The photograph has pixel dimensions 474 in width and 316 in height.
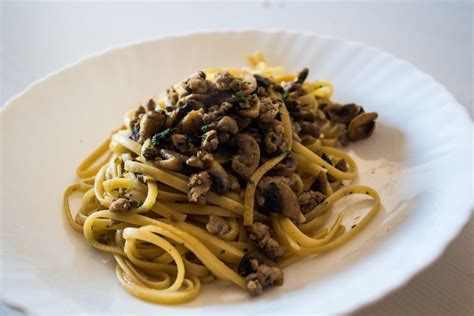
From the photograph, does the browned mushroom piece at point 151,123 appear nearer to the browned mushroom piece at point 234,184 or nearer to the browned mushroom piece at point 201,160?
the browned mushroom piece at point 201,160

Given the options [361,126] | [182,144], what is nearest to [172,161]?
[182,144]

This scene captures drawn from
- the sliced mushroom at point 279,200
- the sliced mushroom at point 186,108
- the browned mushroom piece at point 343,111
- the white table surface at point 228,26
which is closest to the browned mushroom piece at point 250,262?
the sliced mushroom at point 279,200

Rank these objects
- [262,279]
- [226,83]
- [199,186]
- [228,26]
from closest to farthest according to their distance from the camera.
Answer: [262,279] → [199,186] → [226,83] → [228,26]

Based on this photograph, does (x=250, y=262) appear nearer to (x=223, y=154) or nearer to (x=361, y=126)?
(x=223, y=154)

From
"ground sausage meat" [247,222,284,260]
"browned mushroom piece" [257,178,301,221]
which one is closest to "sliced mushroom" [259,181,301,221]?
"browned mushroom piece" [257,178,301,221]

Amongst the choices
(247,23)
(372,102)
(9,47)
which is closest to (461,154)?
(372,102)

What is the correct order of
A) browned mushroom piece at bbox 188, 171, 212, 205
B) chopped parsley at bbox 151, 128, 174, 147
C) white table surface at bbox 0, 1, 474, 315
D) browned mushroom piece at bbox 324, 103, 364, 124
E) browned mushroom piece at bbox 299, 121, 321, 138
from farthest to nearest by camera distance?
1. white table surface at bbox 0, 1, 474, 315
2. browned mushroom piece at bbox 324, 103, 364, 124
3. browned mushroom piece at bbox 299, 121, 321, 138
4. chopped parsley at bbox 151, 128, 174, 147
5. browned mushroom piece at bbox 188, 171, 212, 205

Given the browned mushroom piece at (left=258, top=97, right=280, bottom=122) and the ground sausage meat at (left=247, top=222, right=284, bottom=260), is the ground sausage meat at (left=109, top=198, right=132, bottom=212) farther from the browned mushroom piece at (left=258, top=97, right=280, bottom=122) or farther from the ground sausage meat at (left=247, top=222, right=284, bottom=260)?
the browned mushroom piece at (left=258, top=97, right=280, bottom=122)
